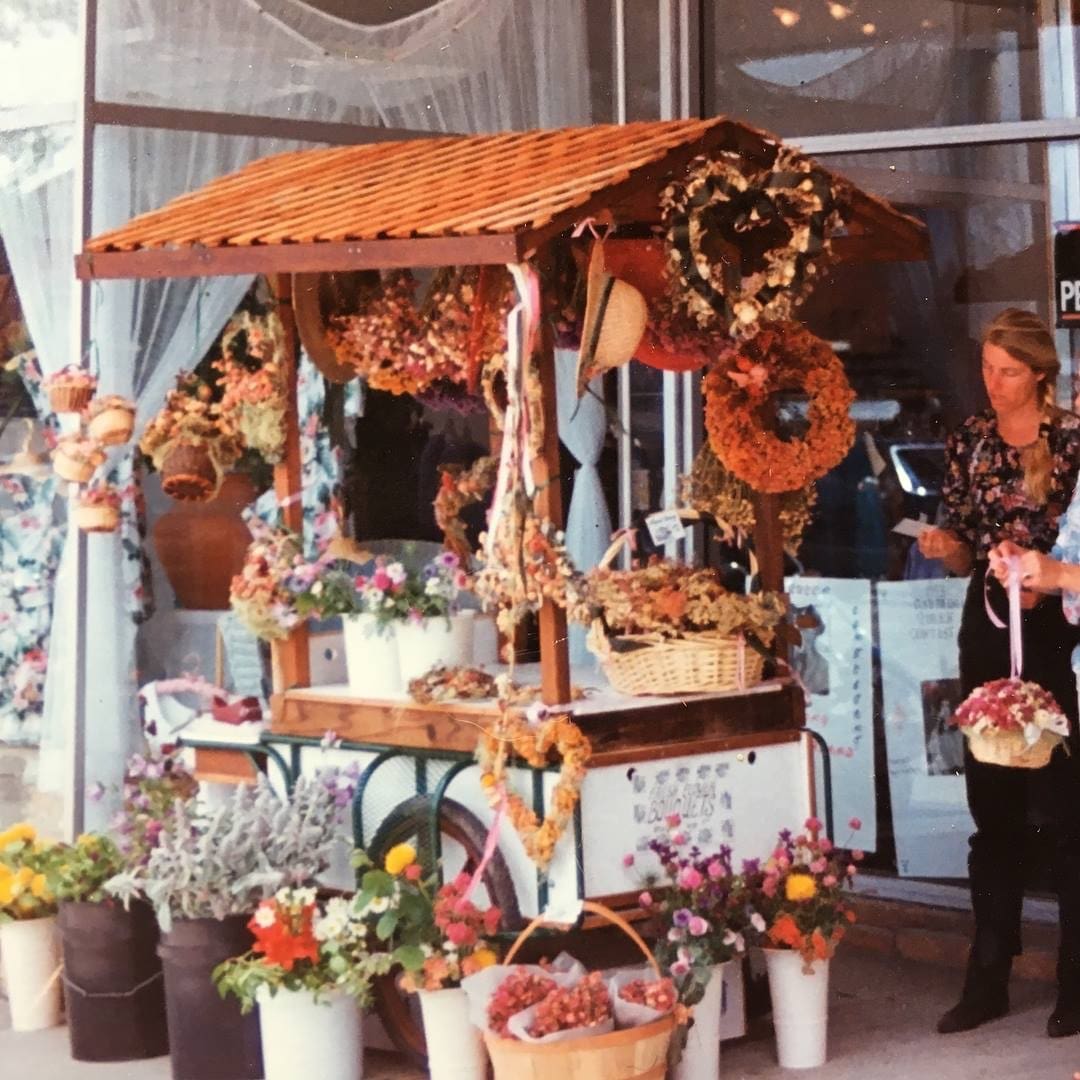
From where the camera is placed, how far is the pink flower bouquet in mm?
5539

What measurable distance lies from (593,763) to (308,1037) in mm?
1013

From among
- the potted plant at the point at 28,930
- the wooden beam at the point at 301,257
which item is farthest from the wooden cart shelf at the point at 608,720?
the wooden beam at the point at 301,257

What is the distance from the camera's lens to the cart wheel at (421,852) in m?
5.62

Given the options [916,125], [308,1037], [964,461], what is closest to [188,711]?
[308,1037]

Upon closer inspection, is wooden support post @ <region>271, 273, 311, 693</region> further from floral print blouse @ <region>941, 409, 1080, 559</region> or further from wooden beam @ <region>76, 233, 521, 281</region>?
floral print blouse @ <region>941, 409, 1080, 559</region>

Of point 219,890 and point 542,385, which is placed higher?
point 542,385

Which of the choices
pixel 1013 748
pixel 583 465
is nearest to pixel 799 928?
pixel 1013 748

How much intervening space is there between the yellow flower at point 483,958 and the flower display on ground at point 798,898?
29.1 inches

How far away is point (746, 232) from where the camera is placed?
560cm

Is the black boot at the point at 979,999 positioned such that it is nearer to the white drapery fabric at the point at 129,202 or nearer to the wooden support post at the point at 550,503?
the wooden support post at the point at 550,503

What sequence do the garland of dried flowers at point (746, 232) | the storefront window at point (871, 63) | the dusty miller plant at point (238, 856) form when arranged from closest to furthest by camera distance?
the garland of dried flowers at point (746, 232) → the dusty miller plant at point (238, 856) → the storefront window at point (871, 63)

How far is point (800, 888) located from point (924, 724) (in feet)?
6.29

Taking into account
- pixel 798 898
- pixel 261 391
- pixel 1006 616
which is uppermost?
pixel 261 391

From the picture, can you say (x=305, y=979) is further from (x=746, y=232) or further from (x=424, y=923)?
(x=746, y=232)
